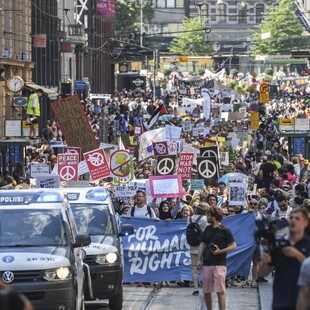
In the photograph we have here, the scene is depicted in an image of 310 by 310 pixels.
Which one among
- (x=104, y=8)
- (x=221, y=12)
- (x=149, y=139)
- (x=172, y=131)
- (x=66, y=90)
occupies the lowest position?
(x=149, y=139)

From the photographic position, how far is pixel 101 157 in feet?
79.5

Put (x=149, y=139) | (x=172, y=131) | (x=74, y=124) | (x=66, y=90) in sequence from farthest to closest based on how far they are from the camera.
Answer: (x=66, y=90), (x=172, y=131), (x=149, y=139), (x=74, y=124)

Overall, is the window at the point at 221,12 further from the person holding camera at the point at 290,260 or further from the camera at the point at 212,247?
the person holding camera at the point at 290,260

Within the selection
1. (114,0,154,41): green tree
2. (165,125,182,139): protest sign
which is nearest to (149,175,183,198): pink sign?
(165,125,182,139): protest sign

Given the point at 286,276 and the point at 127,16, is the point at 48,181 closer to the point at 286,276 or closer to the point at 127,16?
the point at 286,276

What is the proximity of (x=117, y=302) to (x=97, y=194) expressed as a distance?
56.1 inches

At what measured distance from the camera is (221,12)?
164 meters

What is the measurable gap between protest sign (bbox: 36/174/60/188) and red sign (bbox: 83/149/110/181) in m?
3.00

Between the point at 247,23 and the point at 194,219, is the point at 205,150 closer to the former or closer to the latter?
the point at 194,219

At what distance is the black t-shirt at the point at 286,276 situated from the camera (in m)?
9.59

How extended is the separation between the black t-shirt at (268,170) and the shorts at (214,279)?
1391 centimetres

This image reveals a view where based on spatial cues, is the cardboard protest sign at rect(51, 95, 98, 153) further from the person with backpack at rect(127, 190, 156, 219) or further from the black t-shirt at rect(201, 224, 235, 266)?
the black t-shirt at rect(201, 224, 235, 266)

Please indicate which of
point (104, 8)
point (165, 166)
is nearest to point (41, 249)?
point (165, 166)

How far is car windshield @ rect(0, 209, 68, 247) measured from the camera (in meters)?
13.6
